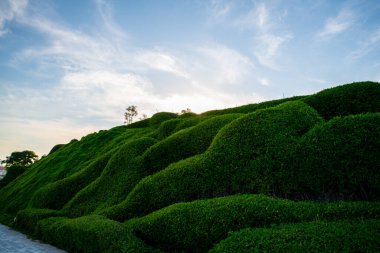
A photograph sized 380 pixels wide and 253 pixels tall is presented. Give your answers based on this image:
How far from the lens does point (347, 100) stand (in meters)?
14.0

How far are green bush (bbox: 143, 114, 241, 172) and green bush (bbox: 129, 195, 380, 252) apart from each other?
521 cm

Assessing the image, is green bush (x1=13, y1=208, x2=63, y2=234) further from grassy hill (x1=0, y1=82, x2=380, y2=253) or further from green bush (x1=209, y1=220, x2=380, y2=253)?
green bush (x1=209, y1=220, x2=380, y2=253)

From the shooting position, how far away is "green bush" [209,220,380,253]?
673 centimetres

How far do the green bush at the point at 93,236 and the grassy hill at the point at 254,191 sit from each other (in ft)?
0.15

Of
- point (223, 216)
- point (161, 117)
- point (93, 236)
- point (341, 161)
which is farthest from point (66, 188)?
point (341, 161)

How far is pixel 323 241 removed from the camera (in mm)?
6965

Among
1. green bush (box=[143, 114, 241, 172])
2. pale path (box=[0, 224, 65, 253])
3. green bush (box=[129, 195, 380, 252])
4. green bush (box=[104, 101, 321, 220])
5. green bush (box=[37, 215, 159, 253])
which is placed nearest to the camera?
green bush (box=[129, 195, 380, 252])

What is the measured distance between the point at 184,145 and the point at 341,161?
856cm

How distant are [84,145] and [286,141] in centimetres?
2816

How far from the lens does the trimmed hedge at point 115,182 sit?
16.7 m

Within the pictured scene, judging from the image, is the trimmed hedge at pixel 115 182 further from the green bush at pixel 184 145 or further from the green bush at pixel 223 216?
the green bush at pixel 223 216

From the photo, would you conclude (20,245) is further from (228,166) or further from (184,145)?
(228,166)

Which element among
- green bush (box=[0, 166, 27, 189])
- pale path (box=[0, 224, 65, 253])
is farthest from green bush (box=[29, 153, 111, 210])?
green bush (box=[0, 166, 27, 189])

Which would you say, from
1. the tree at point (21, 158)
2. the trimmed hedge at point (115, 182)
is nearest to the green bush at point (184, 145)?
the trimmed hedge at point (115, 182)
